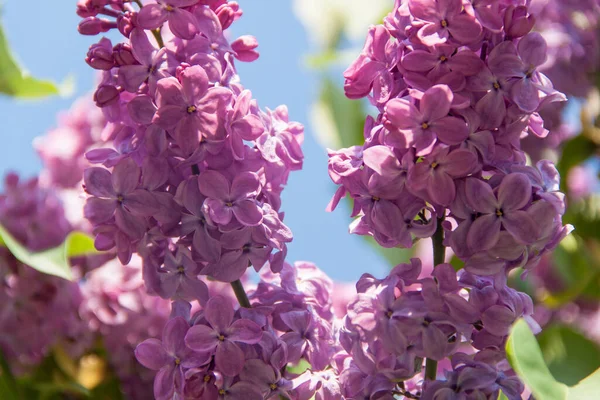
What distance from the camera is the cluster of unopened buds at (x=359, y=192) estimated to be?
528 mm

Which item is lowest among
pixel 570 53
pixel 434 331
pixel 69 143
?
pixel 69 143

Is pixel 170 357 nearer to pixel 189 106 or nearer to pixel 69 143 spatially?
pixel 189 106

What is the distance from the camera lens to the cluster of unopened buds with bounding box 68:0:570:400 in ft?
1.73

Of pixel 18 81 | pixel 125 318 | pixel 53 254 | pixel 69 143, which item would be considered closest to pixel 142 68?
pixel 53 254

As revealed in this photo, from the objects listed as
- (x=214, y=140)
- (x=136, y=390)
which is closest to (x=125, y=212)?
(x=214, y=140)

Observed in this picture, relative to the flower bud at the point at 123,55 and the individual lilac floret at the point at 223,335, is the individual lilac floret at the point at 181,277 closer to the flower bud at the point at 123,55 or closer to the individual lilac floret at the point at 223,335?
the individual lilac floret at the point at 223,335

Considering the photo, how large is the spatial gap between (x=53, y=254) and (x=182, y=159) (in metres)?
0.34

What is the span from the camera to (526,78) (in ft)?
1.77

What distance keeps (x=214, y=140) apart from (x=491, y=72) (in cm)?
19

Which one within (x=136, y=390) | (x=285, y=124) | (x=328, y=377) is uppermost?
(x=285, y=124)

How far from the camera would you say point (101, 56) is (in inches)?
22.8

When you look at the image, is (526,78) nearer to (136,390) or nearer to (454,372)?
(454,372)

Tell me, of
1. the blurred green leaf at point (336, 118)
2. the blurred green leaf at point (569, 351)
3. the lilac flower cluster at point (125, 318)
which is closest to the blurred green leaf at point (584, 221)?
the blurred green leaf at point (569, 351)

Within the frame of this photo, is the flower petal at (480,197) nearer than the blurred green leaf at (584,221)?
Yes
